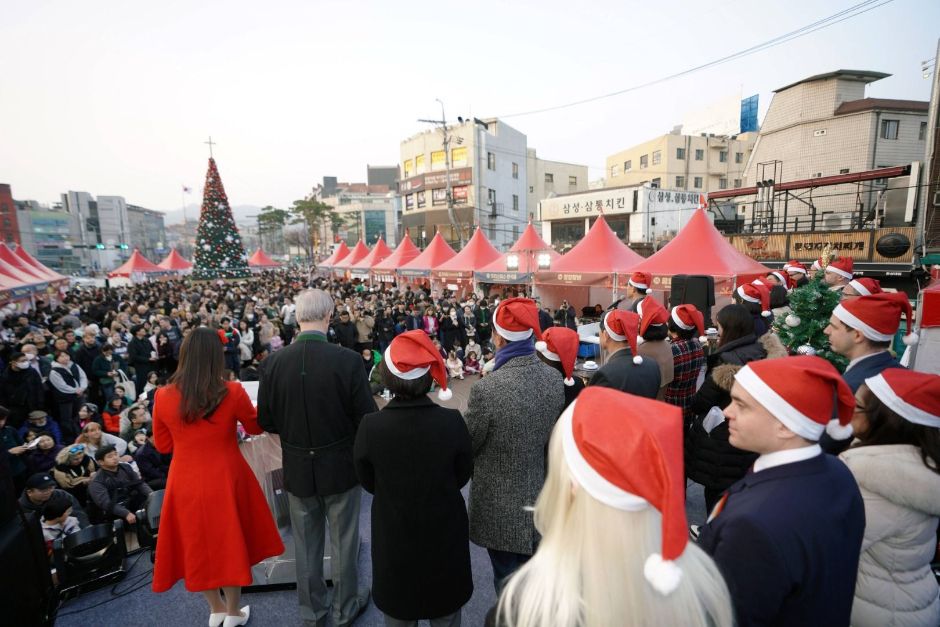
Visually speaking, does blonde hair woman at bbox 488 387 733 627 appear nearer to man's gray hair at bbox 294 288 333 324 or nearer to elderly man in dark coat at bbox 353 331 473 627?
elderly man in dark coat at bbox 353 331 473 627

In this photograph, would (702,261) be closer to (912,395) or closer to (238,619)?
(912,395)

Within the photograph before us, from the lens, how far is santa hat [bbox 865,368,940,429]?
175 cm

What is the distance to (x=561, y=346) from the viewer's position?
352 centimetres

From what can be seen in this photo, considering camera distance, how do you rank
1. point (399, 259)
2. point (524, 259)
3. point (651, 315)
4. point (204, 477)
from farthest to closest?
point (399, 259), point (524, 259), point (651, 315), point (204, 477)

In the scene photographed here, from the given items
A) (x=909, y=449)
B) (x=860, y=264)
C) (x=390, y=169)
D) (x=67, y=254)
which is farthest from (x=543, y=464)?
(x=67, y=254)

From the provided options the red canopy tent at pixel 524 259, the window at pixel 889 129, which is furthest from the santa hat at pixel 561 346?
the window at pixel 889 129

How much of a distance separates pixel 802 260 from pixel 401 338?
741 inches

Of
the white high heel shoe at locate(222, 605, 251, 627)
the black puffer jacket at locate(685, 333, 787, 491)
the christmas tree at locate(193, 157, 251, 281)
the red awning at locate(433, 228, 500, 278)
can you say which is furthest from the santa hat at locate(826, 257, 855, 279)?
the christmas tree at locate(193, 157, 251, 281)

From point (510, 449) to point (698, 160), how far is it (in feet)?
128

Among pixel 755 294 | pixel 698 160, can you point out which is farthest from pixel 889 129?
pixel 755 294

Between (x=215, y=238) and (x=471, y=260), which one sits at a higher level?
(x=215, y=238)

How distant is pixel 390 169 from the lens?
7775 centimetres

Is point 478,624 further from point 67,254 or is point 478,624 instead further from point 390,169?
point 67,254

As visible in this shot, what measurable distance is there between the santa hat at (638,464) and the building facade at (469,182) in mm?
32498
